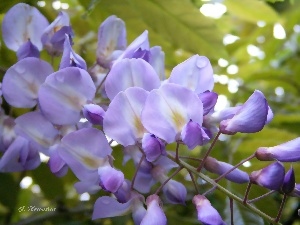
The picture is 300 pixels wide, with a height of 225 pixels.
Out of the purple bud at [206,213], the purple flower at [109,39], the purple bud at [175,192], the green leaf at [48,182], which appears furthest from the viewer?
the green leaf at [48,182]

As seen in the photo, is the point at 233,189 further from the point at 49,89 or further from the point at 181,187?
the point at 49,89

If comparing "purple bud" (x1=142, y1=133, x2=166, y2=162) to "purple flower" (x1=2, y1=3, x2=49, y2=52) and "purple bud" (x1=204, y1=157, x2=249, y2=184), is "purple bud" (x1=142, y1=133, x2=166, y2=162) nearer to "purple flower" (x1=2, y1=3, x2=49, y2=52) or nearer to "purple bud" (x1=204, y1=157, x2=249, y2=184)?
"purple bud" (x1=204, y1=157, x2=249, y2=184)

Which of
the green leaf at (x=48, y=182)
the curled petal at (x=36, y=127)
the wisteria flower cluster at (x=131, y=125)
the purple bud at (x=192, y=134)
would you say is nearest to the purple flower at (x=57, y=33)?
the wisteria flower cluster at (x=131, y=125)

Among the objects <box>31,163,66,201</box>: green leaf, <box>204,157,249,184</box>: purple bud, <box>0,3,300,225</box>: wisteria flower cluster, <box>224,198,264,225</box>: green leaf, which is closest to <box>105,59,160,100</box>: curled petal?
<box>0,3,300,225</box>: wisteria flower cluster

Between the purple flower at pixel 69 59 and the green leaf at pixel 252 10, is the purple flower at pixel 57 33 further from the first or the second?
the green leaf at pixel 252 10

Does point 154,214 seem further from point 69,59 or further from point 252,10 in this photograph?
point 252,10

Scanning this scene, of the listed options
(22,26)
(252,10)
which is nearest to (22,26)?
(22,26)

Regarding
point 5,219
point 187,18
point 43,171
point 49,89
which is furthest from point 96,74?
point 5,219
